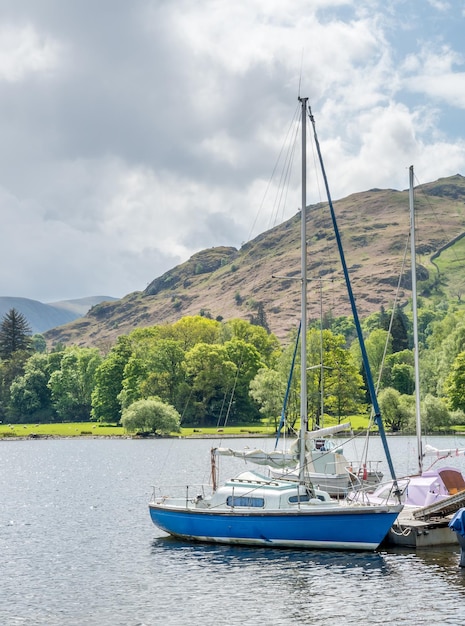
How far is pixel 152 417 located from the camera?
516ft

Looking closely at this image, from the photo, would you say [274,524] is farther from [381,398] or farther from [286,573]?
[381,398]

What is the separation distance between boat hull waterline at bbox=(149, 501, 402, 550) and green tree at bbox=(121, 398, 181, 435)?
11362 cm

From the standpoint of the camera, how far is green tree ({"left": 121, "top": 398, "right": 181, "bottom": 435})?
516ft

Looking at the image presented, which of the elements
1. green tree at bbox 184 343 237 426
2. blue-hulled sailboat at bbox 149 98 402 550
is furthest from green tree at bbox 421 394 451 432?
blue-hulled sailboat at bbox 149 98 402 550

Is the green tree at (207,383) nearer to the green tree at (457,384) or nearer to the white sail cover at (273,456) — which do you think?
the green tree at (457,384)

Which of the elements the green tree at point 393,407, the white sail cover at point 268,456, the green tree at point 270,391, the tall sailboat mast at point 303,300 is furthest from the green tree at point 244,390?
the tall sailboat mast at point 303,300

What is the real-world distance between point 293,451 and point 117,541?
35.5 feet

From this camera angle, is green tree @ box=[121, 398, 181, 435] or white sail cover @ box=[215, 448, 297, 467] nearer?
white sail cover @ box=[215, 448, 297, 467]

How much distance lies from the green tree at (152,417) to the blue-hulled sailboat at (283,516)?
4387 inches

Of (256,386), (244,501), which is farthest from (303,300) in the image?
(256,386)

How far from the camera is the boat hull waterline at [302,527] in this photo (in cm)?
3981

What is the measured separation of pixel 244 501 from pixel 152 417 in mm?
115961

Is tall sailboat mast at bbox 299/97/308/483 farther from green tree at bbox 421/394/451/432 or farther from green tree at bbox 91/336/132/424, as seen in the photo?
green tree at bbox 91/336/132/424

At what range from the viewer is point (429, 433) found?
5595 inches
